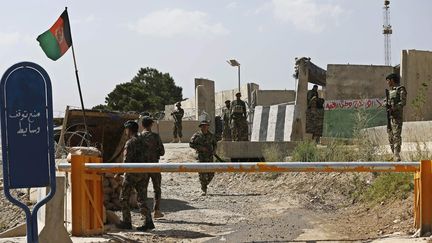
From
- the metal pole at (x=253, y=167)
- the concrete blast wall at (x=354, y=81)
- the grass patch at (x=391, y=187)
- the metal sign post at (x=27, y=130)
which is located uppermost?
the concrete blast wall at (x=354, y=81)

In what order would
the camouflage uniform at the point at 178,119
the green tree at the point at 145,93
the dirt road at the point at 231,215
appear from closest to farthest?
the dirt road at the point at 231,215
the camouflage uniform at the point at 178,119
the green tree at the point at 145,93

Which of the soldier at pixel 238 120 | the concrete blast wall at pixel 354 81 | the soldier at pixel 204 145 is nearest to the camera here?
the soldier at pixel 204 145

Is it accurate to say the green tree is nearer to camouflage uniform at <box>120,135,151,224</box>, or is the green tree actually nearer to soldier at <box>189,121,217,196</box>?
soldier at <box>189,121,217,196</box>

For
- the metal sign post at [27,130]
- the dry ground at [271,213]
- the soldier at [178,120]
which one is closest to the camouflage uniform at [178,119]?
the soldier at [178,120]

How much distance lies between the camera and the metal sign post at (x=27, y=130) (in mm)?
4715

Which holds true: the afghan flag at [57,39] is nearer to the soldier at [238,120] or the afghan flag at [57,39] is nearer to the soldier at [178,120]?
the soldier at [238,120]

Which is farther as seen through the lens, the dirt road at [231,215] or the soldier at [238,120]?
the soldier at [238,120]

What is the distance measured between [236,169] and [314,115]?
13.2 metres

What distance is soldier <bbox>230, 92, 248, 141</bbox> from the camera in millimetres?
17391

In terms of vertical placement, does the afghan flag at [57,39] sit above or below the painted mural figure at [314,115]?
above

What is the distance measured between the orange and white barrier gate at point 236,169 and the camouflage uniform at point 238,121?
10694mm

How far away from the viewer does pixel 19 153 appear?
477 centimetres

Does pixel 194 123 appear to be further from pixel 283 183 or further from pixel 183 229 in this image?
pixel 183 229

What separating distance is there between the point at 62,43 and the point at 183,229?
5129mm
